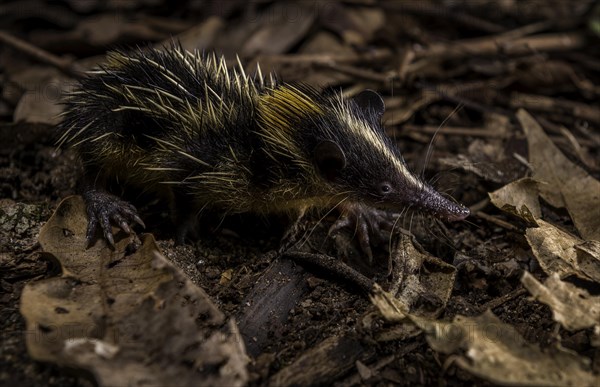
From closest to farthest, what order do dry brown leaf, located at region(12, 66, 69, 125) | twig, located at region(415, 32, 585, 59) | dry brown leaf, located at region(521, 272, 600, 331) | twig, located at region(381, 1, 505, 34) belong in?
1. dry brown leaf, located at region(521, 272, 600, 331)
2. dry brown leaf, located at region(12, 66, 69, 125)
3. twig, located at region(415, 32, 585, 59)
4. twig, located at region(381, 1, 505, 34)

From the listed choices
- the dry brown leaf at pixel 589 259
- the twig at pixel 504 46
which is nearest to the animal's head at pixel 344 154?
the dry brown leaf at pixel 589 259

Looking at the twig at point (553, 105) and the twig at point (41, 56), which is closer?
the twig at point (553, 105)

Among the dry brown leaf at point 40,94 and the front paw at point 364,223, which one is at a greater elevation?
the dry brown leaf at point 40,94

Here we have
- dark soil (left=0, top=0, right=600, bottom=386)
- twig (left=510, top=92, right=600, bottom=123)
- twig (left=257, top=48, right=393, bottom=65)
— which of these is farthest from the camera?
twig (left=257, top=48, right=393, bottom=65)

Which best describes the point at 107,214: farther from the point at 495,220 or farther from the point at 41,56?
the point at 41,56

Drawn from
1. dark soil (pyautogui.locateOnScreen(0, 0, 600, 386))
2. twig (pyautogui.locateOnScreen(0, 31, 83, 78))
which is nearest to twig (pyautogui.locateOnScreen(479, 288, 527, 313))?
dark soil (pyautogui.locateOnScreen(0, 0, 600, 386))

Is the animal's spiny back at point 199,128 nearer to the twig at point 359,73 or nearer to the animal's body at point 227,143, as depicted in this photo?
the animal's body at point 227,143

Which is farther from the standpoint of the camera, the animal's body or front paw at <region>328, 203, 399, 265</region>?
front paw at <region>328, 203, 399, 265</region>

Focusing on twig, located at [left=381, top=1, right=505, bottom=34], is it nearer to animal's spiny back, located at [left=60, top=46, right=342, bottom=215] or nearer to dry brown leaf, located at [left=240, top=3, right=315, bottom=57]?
dry brown leaf, located at [left=240, top=3, right=315, bottom=57]
